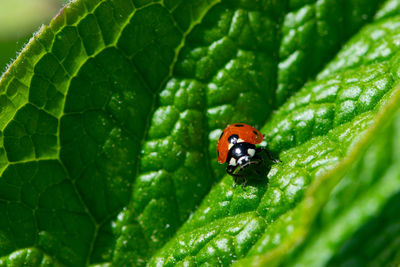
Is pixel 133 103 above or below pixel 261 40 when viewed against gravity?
below

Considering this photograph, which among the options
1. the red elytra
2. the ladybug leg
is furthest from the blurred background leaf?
the ladybug leg

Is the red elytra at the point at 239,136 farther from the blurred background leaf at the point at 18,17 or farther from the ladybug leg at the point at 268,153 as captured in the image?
the blurred background leaf at the point at 18,17

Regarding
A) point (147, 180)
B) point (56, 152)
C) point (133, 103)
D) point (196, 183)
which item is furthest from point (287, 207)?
point (56, 152)

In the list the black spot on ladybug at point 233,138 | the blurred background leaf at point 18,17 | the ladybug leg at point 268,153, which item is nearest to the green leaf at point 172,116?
the ladybug leg at point 268,153

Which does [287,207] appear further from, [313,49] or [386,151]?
[313,49]

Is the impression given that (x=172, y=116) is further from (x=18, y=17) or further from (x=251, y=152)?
(x=18, y=17)

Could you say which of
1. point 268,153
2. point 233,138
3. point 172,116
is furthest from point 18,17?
point 268,153

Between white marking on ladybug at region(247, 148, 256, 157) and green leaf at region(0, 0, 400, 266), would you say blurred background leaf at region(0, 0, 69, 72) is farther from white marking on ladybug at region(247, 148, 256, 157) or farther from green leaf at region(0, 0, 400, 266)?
white marking on ladybug at region(247, 148, 256, 157)
